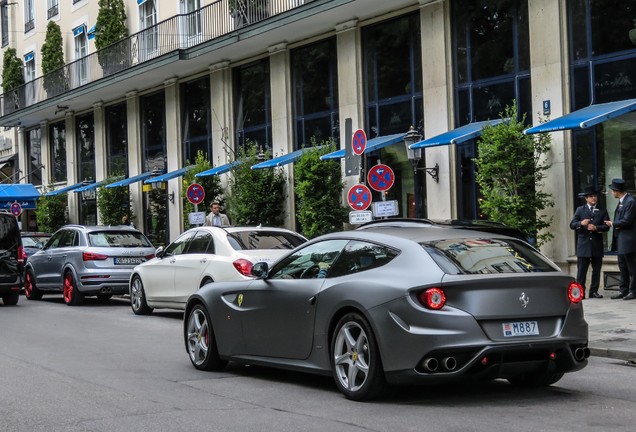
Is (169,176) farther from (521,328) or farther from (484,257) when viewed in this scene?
(521,328)

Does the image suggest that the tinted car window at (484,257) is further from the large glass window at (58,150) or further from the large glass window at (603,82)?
the large glass window at (58,150)

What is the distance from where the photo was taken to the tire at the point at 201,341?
9.51 m

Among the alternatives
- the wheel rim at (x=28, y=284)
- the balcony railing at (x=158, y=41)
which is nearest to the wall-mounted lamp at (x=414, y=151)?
the balcony railing at (x=158, y=41)

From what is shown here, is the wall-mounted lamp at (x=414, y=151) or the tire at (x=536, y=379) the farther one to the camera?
the wall-mounted lamp at (x=414, y=151)

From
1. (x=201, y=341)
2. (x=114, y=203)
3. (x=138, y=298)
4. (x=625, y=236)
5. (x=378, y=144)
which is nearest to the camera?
(x=201, y=341)

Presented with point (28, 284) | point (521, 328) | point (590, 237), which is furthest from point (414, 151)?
point (521, 328)

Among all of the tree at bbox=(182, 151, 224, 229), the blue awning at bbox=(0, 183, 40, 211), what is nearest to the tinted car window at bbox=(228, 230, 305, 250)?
the tree at bbox=(182, 151, 224, 229)

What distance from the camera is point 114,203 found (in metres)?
34.2

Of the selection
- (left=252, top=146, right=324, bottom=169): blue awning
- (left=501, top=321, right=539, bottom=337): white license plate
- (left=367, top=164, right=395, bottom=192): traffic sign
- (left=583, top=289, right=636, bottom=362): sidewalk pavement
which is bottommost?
(left=583, top=289, right=636, bottom=362): sidewalk pavement

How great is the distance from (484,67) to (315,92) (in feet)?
20.9

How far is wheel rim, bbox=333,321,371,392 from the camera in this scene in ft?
24.6

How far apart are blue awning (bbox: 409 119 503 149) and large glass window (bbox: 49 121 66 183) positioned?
24.2 m

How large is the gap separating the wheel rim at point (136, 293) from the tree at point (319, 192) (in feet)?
21.0

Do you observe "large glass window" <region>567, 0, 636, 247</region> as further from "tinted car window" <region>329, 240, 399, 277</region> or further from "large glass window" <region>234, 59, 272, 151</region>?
"large glass window" <region>234, 59, 272, 151</region>
